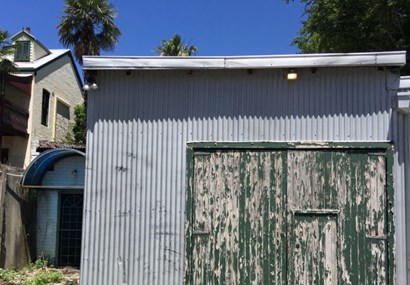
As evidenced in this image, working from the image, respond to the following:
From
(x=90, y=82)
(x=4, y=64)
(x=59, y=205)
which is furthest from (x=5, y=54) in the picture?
(x=90, y=82)

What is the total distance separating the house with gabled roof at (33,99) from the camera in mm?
24469

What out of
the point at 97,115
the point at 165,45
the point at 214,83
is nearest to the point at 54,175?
the point at 97,115

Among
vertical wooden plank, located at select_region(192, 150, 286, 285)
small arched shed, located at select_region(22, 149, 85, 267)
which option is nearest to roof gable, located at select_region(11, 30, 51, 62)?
small arched shed, located at select_region(22, 149, 85, 267)

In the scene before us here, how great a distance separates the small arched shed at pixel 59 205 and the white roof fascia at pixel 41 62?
1327 centimetres

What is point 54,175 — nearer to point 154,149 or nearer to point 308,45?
point 154,149

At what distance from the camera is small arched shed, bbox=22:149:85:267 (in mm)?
13672

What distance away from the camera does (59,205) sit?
45.6 ft

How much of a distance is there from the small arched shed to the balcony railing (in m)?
10.3

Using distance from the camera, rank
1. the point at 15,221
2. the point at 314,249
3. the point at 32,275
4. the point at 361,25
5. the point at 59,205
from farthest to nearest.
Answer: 1. the point at 361,25
2. the point at 59,205
3. the point at 15,221
4. the point at 32,275
5. the point at 314,249

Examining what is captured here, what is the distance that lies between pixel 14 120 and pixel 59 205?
457 inches

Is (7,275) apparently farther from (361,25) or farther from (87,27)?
(87,27)

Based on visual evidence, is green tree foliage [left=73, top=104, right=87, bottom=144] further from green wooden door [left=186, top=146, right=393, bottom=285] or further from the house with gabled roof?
green wooden door [left=186, top=146, right=393, bottom=285]

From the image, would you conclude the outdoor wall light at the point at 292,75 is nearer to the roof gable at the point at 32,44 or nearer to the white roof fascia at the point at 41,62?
the white roof fascia at the point at 41,62

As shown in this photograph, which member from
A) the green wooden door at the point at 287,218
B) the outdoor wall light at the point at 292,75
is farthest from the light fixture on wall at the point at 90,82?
the outdoor wall light at the point at 292,75
